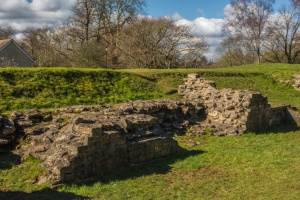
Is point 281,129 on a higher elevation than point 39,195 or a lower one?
higher

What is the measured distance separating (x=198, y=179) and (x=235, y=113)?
650 centimetres

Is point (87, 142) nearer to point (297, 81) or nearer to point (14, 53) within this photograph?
point (297, 81)

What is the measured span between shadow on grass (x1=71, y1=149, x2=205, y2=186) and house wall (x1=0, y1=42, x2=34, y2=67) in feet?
110

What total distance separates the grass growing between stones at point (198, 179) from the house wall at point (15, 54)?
3361 cm

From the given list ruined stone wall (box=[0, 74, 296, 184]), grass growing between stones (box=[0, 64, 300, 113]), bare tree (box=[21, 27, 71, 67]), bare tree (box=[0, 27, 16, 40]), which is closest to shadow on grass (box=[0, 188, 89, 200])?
ruined stone wall (box=[0, 74, 296, 184])

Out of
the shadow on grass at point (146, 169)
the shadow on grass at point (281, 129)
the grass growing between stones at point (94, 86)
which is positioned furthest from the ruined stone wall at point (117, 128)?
the grass growing between stones at point (94, 86)

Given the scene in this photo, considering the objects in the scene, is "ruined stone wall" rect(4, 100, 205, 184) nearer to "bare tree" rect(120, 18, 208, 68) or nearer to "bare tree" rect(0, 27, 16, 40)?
"bare tree" rect(120, 18, 208, 68)

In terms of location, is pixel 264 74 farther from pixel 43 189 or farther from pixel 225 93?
pixel 43 189

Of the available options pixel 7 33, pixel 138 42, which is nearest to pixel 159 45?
pixel 138 42

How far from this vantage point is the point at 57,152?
8.29m

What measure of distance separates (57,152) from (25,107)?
7154 mm

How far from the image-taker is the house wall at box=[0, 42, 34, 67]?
39331mm

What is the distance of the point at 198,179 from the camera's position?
8.65 meters

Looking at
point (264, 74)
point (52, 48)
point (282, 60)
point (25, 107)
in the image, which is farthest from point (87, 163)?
point (282, 60)
